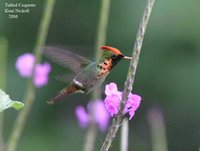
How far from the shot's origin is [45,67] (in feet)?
14.1

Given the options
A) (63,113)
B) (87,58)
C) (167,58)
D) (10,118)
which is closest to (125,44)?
(167,58)

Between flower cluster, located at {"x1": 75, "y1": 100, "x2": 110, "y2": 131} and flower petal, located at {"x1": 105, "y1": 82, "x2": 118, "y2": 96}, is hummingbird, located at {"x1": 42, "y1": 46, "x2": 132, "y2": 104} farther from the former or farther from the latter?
flower petal, located at {"x1": 105, "y1": 82, "x2": 118, "y2": 96}

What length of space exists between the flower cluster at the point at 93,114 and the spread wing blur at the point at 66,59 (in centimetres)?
19

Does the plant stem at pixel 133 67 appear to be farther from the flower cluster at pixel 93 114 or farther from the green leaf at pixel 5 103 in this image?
the green leaf at pixel 5 103

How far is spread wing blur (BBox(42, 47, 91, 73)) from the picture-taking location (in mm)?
2977

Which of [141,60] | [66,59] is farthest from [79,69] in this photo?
[141,60]

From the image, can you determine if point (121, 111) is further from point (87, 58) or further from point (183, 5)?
point (183, 5)

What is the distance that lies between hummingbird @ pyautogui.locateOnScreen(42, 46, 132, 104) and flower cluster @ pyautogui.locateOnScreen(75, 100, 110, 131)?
0.36 ft

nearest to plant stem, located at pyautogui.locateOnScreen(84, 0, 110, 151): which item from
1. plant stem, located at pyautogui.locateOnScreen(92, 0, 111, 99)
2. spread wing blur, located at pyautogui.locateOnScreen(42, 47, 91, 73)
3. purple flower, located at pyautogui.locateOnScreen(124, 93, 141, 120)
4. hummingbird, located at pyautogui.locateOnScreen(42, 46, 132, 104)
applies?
plant stem, located at pyautogui.locateOnScreen(92, 0, 111, 99)

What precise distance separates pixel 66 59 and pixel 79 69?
10 centimetres

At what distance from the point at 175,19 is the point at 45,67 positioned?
234 centimetres

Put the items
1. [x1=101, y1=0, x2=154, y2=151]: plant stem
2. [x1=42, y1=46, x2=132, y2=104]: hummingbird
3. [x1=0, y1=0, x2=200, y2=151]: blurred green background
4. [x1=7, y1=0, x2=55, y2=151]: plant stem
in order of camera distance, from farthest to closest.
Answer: [x1=0, y1=0, x2=200, y2=151]: blurred green background, [x1=42, y1=46, x2=132, y2=104]: hummingbird, [x1=7, y1=0, x2=55, y2=151]: plant stem, [x1=101, y1=0, x2=154, y2=151]: plant stem

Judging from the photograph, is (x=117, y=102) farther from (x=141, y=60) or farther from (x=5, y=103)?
(x=141, y=60)

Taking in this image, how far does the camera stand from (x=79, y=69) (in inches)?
121
